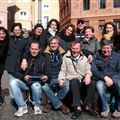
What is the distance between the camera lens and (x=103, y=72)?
7.61m

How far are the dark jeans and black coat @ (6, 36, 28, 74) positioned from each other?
1495 mm

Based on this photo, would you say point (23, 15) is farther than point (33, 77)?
Yes

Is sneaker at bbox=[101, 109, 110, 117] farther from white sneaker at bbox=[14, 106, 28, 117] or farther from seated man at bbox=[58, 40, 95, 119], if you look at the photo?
white sneaker at bbox=[14, 106, 28, 117]

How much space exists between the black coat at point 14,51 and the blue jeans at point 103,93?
1.82 meters

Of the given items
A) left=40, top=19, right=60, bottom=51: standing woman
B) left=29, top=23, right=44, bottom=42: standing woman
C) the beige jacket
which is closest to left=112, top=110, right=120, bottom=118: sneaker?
the beige jacket

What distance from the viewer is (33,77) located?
769cm

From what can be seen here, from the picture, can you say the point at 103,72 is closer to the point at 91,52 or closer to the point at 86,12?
the point at 91,52

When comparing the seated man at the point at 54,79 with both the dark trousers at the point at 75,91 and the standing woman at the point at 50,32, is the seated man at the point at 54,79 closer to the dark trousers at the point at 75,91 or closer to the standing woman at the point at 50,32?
the dark trousers at the point at 75,91

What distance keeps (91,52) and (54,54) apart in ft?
3.33

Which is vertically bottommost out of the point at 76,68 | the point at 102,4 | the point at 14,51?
the point at 76,68

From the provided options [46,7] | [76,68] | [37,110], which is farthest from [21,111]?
[46,7]

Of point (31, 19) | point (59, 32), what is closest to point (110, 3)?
point (31, 19)

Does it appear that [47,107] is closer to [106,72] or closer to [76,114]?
[76,114]

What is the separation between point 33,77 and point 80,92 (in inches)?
37.3
